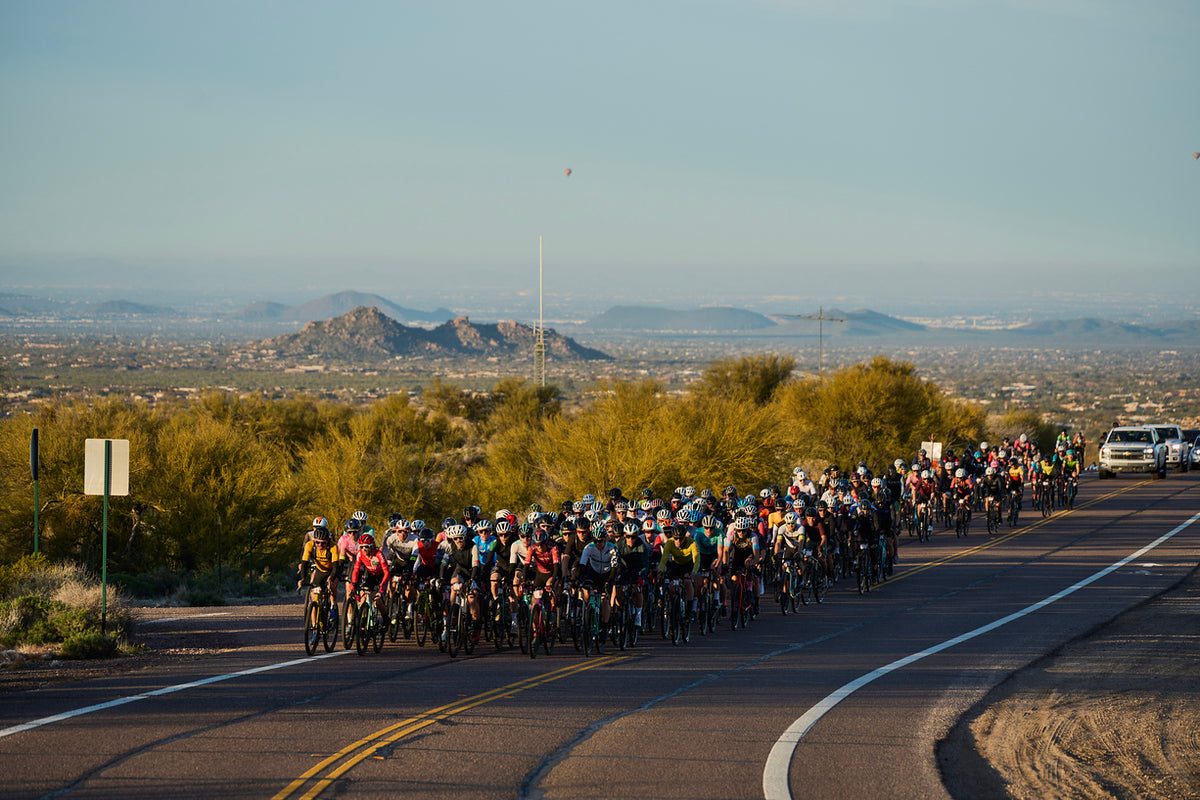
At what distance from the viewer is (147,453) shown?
33.8 metres

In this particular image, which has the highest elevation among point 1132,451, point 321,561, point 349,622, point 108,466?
point 108,466

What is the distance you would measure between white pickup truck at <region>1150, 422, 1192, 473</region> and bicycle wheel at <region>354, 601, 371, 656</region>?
167ft

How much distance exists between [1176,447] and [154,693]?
184 feet

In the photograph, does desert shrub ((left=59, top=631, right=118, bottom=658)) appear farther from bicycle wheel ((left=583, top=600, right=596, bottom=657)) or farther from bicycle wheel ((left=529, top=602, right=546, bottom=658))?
bicycle wheel ((left=583, top=600, right=596, bottom=657))

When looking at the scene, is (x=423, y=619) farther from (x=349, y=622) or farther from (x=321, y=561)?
(x=321, y=561)

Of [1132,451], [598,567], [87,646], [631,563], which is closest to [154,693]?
[87,646]

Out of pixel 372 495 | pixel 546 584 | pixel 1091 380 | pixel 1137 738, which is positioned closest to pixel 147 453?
pixel 372 495

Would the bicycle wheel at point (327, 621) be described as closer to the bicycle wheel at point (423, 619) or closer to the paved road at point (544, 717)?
the paved road at point (544, 717)

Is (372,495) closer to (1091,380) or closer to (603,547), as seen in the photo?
(603,547)

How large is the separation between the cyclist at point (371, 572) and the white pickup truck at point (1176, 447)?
5074cm

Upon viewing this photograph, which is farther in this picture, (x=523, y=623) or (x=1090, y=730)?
(x=523, y=623)

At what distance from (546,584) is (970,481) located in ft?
73.4

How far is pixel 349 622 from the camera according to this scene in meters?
16.3

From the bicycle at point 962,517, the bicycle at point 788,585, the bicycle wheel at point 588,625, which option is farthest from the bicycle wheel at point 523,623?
the bicycle at point 962,517
